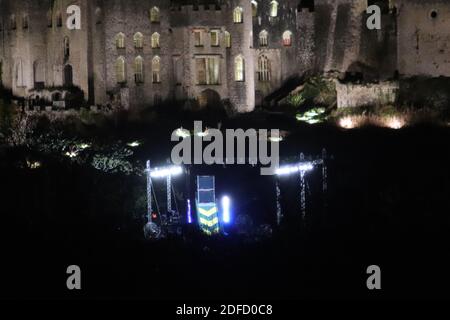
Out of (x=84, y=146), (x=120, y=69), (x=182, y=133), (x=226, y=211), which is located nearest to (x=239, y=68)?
(x=120, y=69)

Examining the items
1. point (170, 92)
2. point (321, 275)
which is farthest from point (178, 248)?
point (170, 92)

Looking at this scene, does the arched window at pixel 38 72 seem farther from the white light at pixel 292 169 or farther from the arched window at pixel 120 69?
the white light at pixel 292 169

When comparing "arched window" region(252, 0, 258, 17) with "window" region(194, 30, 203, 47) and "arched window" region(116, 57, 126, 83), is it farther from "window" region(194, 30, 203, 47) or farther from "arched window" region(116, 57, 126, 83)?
"arched window" region(116, 57, 126, 83)

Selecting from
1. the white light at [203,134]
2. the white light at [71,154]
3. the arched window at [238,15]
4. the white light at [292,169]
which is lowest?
the white light at [292,169]

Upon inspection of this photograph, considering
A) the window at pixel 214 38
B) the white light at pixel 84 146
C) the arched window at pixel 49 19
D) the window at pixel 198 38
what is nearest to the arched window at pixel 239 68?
the window at pixel 214 38

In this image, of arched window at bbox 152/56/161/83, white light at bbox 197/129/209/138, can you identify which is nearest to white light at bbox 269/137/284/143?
white light at bbox 197/129/209/138

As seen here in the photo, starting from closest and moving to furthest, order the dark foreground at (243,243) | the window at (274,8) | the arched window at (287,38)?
1. the dark foreground at (243,243)
2. the arched window at (287,38)
3. the window at (274,8)
